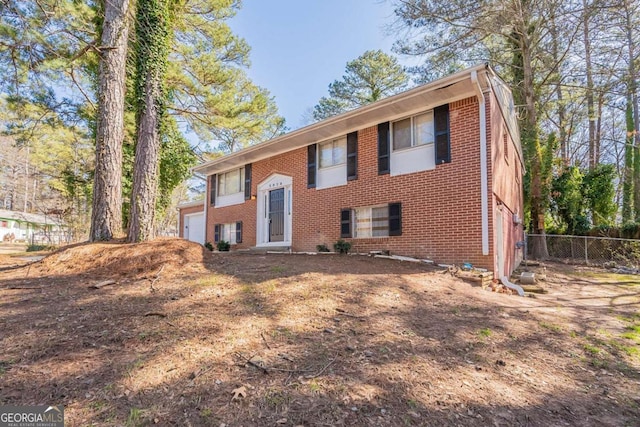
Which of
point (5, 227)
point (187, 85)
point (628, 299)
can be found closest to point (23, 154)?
point (5, 227)

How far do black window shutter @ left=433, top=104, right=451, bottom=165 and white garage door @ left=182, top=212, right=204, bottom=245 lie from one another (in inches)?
500

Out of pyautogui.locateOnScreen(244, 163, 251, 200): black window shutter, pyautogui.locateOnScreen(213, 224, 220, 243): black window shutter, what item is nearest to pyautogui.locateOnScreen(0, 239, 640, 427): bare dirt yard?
pyautogui.locateOnScreen(244, 163, 251, 200): black window shutter

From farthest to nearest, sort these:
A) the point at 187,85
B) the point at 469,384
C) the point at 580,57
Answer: the point at 580,57, the point at 187,85, the point at 469,384

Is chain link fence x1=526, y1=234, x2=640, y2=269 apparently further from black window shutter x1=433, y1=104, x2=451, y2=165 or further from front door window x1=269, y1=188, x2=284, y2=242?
front door window x1=269, y1=188, x2=284, y2=242

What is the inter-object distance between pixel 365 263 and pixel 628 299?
19.0 ft

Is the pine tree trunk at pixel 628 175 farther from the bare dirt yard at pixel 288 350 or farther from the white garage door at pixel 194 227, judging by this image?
the white garage door at pixel 194 227

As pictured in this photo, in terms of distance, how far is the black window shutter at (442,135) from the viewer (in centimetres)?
760

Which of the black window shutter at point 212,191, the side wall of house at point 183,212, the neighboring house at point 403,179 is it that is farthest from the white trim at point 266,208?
the side wall of house at point 183,212

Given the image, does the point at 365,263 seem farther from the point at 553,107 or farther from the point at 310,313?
the point at 553,107

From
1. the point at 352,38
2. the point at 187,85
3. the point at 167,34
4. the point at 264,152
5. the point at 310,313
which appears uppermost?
the point at 352,38

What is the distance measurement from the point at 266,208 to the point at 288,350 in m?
9.36

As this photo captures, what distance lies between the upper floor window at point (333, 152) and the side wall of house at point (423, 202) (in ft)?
2.12

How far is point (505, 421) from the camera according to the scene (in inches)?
93.2

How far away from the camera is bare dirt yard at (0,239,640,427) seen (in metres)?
2.26
